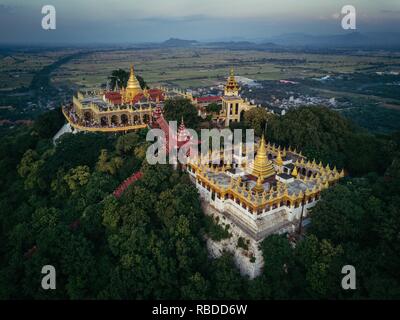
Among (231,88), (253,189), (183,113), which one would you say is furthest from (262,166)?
(231,88)

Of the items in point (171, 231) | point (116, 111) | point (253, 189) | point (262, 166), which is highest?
point (116, 111)

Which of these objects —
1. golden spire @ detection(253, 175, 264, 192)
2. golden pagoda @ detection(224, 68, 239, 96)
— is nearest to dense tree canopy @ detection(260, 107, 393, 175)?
golden pagoda @ detection(224, 68, 239, 96)

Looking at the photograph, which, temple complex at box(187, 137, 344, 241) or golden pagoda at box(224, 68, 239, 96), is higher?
golden pagoda at box(224, 68, 239, 96)

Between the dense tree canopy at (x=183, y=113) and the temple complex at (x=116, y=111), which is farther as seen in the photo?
the temple complex at (x=116, y=111)

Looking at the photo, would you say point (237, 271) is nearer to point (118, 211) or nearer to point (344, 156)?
point (118, 211)

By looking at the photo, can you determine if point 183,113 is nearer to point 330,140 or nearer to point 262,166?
point 262,166

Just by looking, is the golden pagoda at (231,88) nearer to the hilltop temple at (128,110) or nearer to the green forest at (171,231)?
the hilltop temple at (128,110)

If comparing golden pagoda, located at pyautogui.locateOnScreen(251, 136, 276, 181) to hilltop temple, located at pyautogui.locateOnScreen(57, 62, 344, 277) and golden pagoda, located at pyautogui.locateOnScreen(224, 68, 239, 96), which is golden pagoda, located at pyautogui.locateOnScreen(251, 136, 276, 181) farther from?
golden pagoda, located at pyautogui.locateOnScreen(224, 68, 239, 96)

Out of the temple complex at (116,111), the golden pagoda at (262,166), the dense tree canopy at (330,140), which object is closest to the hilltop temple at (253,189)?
the golden pagoda at (262,166)

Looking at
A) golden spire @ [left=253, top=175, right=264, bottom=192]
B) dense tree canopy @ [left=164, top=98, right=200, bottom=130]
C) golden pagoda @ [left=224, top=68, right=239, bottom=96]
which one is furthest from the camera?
golden pagoda @ [left=224, top=68, right=239, bottom=96]

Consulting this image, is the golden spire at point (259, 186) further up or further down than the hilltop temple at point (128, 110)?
further down
